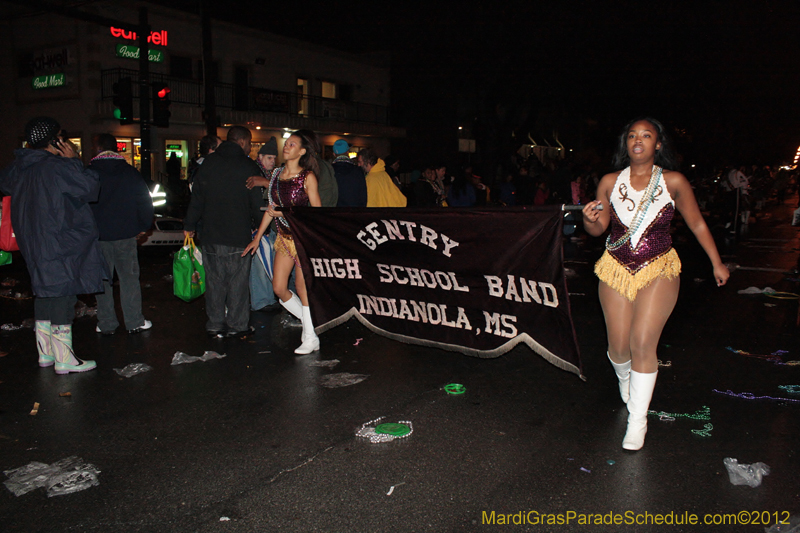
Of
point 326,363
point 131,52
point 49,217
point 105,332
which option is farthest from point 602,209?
point 131,52

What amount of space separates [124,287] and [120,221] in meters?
0.70

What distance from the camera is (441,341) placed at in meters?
4.83

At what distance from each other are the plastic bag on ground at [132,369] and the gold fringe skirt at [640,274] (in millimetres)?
3843

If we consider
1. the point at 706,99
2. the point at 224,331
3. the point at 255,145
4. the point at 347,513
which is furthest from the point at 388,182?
the point at 706,99

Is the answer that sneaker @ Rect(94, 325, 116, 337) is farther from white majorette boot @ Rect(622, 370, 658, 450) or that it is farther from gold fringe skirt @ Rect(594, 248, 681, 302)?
white majorette boot @ Rect(622, 370, 658, 450)

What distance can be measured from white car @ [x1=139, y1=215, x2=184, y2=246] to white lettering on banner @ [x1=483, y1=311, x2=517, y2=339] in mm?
9450

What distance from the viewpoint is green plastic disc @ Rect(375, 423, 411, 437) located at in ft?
13.2

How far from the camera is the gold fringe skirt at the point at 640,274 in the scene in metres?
3.78

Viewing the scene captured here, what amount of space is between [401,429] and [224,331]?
3089 millimetres

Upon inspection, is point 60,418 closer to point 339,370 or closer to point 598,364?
point 339,370

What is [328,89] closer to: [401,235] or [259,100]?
[259,100]

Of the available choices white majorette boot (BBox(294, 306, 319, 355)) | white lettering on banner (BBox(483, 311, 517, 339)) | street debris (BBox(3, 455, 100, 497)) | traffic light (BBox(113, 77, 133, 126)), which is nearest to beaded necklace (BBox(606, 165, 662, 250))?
white lettering on banner (BBox(483, 311, 517, 339))

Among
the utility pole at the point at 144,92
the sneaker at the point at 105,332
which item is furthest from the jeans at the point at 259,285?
the utility pole at the point at 144,92

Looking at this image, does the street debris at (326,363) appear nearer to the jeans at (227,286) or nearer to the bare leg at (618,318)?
the jeans at (227,286)
